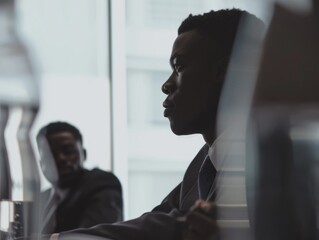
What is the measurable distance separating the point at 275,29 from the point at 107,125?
34 cm

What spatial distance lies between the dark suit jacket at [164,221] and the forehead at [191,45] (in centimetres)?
9

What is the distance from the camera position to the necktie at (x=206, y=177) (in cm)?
67

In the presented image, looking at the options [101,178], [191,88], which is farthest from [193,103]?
[101,178]

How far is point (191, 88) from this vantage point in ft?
2.30

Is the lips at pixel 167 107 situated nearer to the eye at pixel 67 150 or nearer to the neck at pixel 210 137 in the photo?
the neck at pixel 210 137

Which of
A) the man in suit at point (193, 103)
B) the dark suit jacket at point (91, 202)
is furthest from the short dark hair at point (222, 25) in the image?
the dark suit jacket at point (91, 202)

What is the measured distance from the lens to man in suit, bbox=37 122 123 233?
0.82m

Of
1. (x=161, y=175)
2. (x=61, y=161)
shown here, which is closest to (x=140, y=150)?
(x=161, y=175)

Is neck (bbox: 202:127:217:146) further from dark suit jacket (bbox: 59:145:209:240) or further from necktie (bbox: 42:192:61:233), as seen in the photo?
necktie (bbox: 42:192:61:233)

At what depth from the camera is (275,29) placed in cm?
66

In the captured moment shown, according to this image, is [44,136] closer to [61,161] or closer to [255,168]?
[61,161]

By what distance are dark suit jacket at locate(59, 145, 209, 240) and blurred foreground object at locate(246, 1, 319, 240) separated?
0.24 feet

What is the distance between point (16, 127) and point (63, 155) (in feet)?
0.34

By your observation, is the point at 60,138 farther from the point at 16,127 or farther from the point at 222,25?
the point at 222,25
